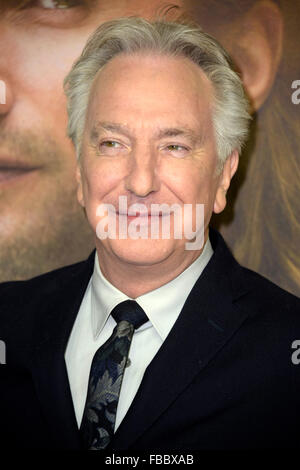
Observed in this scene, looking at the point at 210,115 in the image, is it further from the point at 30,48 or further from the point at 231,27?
the point at 30,48

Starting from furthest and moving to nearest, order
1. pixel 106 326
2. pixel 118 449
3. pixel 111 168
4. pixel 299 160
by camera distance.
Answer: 1. pixel 299 160
2. pixel 106 326
3. pixel 111 168
4. pixel 118 449

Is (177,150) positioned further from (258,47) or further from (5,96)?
(5,96)

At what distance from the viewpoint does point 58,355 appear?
1.77 metres

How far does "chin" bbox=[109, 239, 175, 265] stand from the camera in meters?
1.65

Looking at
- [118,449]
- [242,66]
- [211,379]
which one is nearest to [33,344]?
[118,449]

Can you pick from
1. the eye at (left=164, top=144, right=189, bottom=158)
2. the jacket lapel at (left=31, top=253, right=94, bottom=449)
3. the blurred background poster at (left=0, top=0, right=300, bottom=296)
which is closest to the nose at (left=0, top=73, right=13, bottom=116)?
the blurred background poster at (left=0, top=0, right=300, bottom=296)

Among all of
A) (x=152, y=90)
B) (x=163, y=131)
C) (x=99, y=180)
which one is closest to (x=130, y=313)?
(x=99, y=180)

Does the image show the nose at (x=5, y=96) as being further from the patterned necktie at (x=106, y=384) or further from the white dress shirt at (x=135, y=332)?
the patterned necktie at (x=106, y=384)

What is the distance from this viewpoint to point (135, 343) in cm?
171

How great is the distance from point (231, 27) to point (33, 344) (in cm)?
121

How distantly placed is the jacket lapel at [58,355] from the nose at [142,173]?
46 centimetres

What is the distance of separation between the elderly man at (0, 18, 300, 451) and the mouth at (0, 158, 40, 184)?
358 mm

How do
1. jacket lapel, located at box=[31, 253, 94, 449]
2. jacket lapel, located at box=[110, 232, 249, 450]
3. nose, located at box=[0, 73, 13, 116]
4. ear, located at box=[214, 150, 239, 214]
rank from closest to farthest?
jacket lapel, located at box=[110, 232, 249, 450]
jacket lapel, located at box=[31, 253, 94, 449]
ear, located at box=[214, 150, 239, 214]
nose, located at box=[0, 73, 13, 116]

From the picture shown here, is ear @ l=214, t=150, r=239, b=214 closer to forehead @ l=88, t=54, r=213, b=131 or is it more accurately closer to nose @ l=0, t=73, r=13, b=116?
forehead @ l=88, t=54, r=213, b=131
